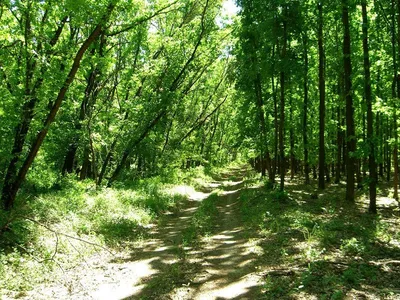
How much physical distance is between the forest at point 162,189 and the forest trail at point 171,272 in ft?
0.17

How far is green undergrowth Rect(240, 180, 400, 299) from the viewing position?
6.47 meters

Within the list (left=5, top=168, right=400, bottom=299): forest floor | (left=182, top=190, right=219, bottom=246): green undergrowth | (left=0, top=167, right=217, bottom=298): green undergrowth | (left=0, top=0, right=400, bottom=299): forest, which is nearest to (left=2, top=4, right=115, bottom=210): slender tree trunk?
(left=0, top=0, right=400, bottom=299): forest

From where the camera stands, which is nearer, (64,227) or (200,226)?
(64,227)

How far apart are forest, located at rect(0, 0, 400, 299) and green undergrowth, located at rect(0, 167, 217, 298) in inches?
1.8

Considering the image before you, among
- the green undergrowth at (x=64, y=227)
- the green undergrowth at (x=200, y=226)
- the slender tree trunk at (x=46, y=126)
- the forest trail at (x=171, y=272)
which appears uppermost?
the slender tree trunk at (x=46, y=126)

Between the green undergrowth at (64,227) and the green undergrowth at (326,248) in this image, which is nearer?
the green undergrowth at (326,248)

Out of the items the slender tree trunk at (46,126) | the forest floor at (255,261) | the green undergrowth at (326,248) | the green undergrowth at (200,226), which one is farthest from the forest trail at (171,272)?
the slender tree trunk at (46,126)

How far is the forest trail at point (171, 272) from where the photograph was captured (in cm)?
707

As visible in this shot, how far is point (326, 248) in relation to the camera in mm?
9148

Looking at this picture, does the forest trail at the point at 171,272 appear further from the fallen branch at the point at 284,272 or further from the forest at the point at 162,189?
the fallen branch at the point at 284,272

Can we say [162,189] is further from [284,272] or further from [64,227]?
[284,272]

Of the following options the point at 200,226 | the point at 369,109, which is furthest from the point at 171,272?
the point at 369,109

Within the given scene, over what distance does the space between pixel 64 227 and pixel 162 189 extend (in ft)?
34.6

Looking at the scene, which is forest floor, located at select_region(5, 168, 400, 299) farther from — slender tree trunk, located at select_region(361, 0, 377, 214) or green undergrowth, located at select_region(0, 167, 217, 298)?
slender tree trunk, located at select_region(361, 0, 377, 214)
